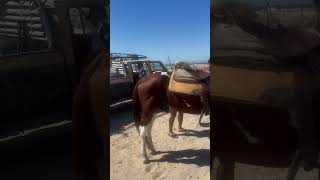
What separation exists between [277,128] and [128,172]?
2.73ft

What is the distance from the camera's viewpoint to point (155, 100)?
7.29 ft

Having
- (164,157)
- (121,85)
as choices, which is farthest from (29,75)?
(121,85)

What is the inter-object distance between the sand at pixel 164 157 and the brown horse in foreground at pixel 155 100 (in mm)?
107

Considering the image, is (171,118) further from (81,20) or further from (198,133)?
(81,20)

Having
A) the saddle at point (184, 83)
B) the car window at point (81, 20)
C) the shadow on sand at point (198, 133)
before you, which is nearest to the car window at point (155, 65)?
the saddle at point (184, 83)

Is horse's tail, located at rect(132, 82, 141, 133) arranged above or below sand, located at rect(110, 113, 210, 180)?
above

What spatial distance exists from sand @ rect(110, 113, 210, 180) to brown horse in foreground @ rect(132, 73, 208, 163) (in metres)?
0.11

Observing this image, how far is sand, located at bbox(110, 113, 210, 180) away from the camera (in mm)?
1430

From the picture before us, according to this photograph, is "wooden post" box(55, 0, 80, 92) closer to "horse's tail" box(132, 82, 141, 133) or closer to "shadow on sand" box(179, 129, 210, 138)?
"shadow on sand" box(179, 129, 210, 138)

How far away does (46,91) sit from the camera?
0.69 m

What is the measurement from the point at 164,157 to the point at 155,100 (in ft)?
1.78

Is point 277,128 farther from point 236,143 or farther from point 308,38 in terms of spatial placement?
point 308,38

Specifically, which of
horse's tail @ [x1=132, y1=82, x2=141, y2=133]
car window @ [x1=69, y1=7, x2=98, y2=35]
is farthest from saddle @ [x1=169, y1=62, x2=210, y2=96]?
car window @ [x1=69, y1=7, x2=98, y2=35]

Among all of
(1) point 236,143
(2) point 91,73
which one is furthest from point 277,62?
(2) point 91,73
